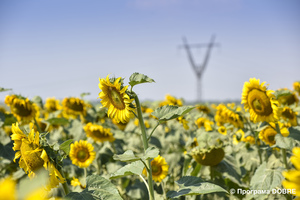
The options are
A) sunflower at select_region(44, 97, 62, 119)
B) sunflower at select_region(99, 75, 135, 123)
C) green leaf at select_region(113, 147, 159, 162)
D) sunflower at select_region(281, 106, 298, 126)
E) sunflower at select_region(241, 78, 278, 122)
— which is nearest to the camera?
green leaf at select_region(113, 147, 159, 162)

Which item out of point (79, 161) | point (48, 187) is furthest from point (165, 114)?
point (79, 161)

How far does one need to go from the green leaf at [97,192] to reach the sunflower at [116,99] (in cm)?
38

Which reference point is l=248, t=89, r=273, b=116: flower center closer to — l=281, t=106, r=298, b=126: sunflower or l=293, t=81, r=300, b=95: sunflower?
l=281, t=106, r=298, b=126: sunflower

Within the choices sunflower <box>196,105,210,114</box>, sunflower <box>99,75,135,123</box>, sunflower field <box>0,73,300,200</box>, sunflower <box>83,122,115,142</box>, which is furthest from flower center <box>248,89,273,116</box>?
sunflower <box>196,105,210,114</box>

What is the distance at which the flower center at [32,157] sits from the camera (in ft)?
5.00

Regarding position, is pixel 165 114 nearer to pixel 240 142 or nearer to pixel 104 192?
pixel 104 192

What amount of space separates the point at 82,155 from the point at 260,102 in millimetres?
1778

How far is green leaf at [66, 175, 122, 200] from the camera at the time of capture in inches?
59.8

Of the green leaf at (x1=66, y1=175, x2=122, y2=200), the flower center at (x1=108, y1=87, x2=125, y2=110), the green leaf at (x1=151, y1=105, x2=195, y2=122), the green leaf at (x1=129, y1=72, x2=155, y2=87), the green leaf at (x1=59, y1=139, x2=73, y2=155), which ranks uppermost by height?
the green leaf at (x1=129, y1=72, x2=155, y2=87)

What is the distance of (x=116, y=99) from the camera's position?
164 centimetres

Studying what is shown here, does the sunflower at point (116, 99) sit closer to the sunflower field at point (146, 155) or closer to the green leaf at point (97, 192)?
the sunflower field at point (146, 155)

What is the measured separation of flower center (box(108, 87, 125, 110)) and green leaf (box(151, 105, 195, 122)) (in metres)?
0.20

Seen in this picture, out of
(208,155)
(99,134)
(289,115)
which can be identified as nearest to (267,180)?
(208,155)

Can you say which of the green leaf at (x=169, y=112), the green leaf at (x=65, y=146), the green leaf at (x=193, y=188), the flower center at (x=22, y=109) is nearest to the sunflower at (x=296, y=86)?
the green leaf at (x=193, y=188)
